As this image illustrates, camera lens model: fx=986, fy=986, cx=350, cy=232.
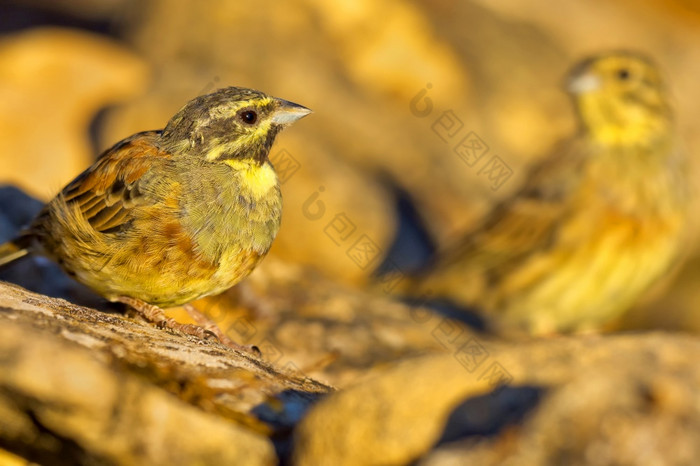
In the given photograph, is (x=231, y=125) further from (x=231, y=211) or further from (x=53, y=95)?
(x=53, y=95)

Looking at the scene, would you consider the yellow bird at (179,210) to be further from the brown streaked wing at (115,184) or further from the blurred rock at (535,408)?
the blurred rock at (535,408)

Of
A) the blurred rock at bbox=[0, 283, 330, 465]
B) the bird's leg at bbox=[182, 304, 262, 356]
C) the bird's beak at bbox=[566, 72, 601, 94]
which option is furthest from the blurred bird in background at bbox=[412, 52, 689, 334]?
the blurred rock at bbox=[0, 283, 330, 465]

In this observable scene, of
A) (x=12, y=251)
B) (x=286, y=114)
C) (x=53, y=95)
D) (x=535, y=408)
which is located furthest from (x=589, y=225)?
(x=53, y=95)

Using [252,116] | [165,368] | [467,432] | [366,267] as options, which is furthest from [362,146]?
[467,432]

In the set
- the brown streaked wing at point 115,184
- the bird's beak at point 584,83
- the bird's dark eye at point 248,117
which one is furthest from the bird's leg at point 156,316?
the bird's beak at point 584,83

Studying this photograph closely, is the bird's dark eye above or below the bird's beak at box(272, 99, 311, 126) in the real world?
above

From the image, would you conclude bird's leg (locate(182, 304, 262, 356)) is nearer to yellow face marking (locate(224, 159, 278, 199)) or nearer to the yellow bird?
the yellow bird
